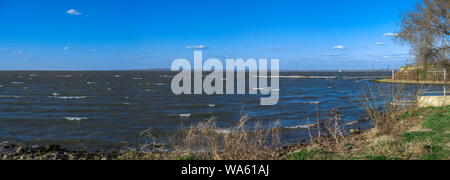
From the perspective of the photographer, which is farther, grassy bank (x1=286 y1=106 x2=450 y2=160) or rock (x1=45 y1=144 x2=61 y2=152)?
rock (x1=45 y1=144 x2=61 y2=152)

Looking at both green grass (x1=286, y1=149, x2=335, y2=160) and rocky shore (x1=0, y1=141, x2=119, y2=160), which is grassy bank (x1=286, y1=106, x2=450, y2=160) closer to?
green grass (x1=286, y1=149, x2=335, y2=160)

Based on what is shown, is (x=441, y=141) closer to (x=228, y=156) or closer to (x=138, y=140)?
(x=228, y=156)

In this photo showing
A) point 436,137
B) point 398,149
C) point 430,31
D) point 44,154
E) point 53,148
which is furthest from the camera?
point 430,31

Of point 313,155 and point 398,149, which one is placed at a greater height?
point 398,149

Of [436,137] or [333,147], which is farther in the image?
[436,137]

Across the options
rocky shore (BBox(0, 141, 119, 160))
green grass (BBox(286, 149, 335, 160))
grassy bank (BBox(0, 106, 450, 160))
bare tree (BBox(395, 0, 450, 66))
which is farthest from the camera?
bare tree (BBox(395, 0, 450, 66))

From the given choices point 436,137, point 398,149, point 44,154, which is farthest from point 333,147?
point 44,154

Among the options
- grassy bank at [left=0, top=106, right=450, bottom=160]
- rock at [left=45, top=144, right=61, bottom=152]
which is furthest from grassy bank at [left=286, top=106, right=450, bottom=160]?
rock at [left=45, top=144, right=61, bottom=152]

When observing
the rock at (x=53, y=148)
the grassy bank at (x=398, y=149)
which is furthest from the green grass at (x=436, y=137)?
the rock at (x=53, y=148)

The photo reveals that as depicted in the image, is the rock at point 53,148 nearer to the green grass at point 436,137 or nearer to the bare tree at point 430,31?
the green grass at point 436,137

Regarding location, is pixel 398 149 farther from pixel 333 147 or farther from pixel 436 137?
pixel 436 137
